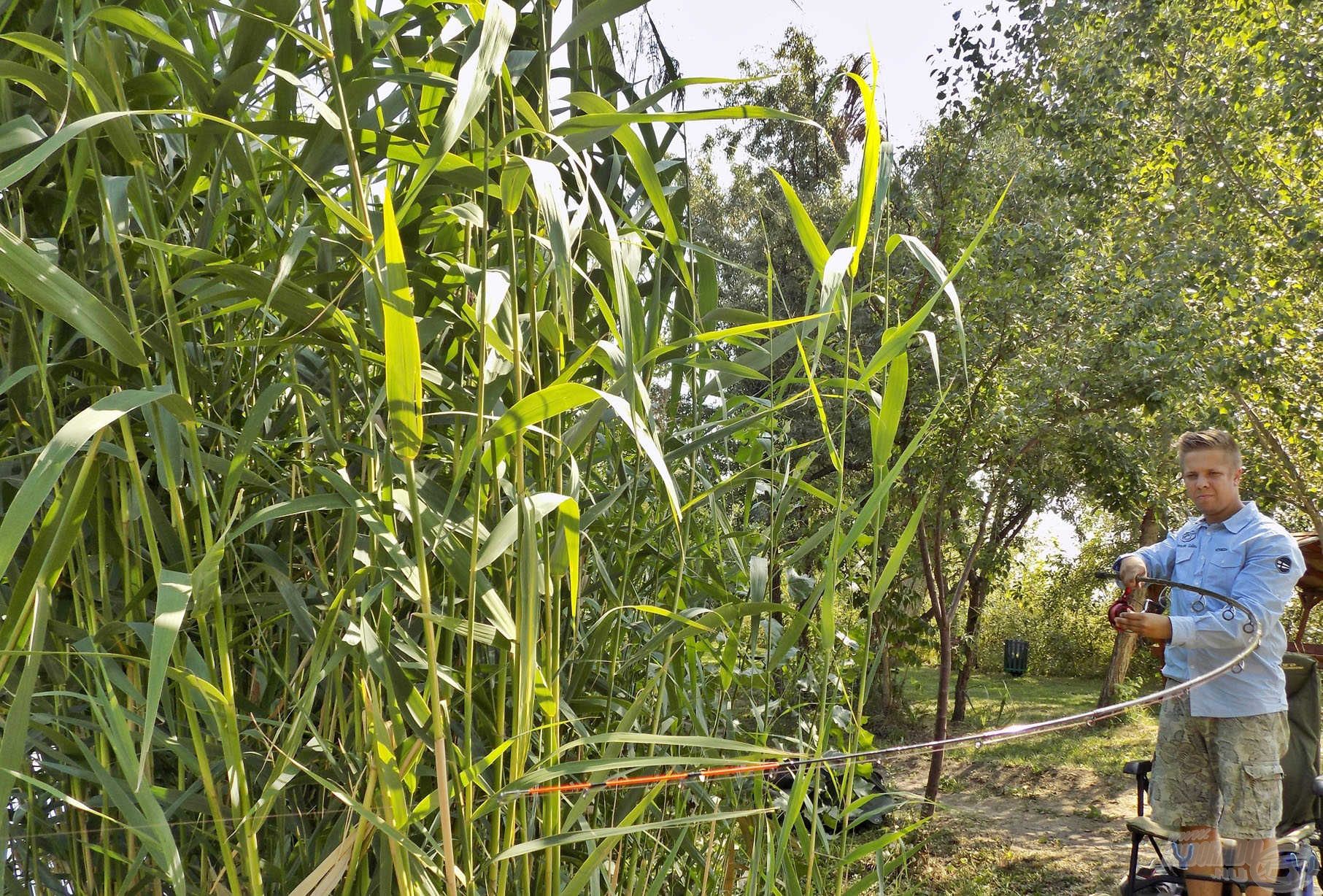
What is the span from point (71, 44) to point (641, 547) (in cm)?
61

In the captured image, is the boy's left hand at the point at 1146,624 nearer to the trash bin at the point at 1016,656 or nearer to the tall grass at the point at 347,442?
the tall grass at the point at 347,442

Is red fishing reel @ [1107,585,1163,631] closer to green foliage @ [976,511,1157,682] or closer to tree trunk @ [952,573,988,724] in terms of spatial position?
tree trunk @ [952,573,988,724]

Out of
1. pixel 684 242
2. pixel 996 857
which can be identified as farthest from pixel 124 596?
pixel 996 857

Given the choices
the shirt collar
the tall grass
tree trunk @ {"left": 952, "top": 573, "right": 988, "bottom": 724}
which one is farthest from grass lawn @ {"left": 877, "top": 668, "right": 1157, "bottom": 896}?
the tall grass

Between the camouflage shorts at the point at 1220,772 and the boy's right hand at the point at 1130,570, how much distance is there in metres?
0.43

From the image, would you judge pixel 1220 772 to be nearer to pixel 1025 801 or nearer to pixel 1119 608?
pixel 1119 608

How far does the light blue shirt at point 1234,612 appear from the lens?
7.27 ft

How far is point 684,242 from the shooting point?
80cm

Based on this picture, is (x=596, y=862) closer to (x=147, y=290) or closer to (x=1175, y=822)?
(x=147, y=290)

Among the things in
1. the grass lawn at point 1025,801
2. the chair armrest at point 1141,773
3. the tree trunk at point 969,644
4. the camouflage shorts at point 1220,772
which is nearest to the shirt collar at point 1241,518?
the camouflage shorts at point 1220,772

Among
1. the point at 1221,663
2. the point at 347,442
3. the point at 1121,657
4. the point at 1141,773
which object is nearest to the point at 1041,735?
the point at 1121,657

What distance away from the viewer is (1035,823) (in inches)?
174

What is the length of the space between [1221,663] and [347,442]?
2267mm

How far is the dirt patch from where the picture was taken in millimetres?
3689
